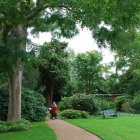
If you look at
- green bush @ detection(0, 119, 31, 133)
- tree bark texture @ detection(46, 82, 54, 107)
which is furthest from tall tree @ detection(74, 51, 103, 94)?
green bush @ detection(0, 119, 31, 133)

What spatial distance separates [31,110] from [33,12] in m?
9.84

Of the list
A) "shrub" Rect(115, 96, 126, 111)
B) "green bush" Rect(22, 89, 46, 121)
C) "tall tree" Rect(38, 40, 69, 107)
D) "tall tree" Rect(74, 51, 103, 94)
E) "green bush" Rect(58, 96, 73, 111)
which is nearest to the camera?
"green bush" Rect(22, 89, 46, 121)

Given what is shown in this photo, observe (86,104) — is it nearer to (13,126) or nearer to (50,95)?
(50,95)

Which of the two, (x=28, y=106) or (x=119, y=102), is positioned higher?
(x=119, y=102)

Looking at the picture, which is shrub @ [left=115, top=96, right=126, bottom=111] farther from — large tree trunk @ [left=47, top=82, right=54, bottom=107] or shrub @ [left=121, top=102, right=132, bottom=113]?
large tree trunk @ [left=47, top=82, right=54, bottom=107]

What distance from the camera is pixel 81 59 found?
52.6m

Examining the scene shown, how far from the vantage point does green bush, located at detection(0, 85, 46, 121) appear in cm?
2614

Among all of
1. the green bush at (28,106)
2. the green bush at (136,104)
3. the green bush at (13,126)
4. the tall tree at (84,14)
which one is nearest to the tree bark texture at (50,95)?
the green bush at (136,104)

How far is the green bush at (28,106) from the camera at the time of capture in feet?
85.8

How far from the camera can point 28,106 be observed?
26.4 meters

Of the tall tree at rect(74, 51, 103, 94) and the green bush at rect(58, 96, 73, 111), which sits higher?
the tall tree at rect(74, 51, 103, 94)

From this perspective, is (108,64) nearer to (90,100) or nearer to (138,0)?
(90,100)

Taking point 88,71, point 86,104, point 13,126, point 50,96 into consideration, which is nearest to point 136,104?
point 86,104

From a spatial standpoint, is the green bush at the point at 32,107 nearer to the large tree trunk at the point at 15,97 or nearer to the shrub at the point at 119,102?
the large tree trunk at the point at 15,97
